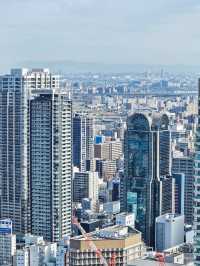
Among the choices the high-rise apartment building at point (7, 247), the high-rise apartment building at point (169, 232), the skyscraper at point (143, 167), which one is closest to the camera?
the high-rise apartment building at point (7, 247)

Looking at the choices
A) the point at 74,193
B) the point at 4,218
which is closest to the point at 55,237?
the point at 4,218

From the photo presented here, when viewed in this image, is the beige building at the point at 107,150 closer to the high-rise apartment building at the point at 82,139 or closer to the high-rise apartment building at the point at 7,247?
the high-rise apartment building at the point at 82,139

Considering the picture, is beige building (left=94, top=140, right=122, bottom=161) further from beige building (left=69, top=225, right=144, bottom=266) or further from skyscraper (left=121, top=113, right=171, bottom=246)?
beige building (left=69, top=225, right=144, bottom=266)

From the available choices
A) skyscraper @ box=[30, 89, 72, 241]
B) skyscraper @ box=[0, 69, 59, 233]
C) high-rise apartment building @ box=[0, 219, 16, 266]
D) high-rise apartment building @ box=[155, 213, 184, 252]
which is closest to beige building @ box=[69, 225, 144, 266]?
high-rise apartment building @ box=[0, 219, 16, 266]

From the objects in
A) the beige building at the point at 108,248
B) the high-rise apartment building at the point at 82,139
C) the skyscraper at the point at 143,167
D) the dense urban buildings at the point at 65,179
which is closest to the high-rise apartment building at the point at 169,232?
the dense urban buildings at the point at 65,179

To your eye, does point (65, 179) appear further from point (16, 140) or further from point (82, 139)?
point (82, 139)

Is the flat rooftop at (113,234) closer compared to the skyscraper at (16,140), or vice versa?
the flat rooftop at (113,234)
